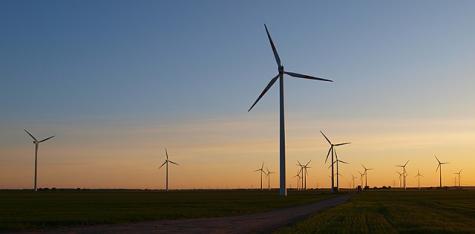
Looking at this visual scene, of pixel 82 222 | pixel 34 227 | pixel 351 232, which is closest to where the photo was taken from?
pixel 351 232

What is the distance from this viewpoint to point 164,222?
1912 inches

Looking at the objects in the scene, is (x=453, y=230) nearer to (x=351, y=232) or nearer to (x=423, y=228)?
(x=423, y=228)

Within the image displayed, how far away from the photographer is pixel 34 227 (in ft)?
142

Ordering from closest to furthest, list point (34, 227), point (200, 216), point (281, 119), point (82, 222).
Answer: point (34, 227), point (82, 222), point (200, 216), point (281, 119)

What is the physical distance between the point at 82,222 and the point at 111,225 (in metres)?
3.08

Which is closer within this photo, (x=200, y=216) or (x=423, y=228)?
(x=423, y=228)

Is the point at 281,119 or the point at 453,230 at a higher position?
the point at 281,119

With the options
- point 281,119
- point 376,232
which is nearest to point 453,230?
point 376,232

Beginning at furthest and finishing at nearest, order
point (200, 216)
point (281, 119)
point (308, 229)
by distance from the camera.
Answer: point (281, 119) < point (200, 216) < point (308, 229)

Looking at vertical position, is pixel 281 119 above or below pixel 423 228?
above

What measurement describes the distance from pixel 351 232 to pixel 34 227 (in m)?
20.8

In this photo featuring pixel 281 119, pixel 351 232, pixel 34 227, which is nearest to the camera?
Result: pixel 351 232

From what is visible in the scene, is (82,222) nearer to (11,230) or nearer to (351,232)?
(11,230)

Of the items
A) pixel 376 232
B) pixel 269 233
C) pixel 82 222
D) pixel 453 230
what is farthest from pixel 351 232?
pixel 82 222
